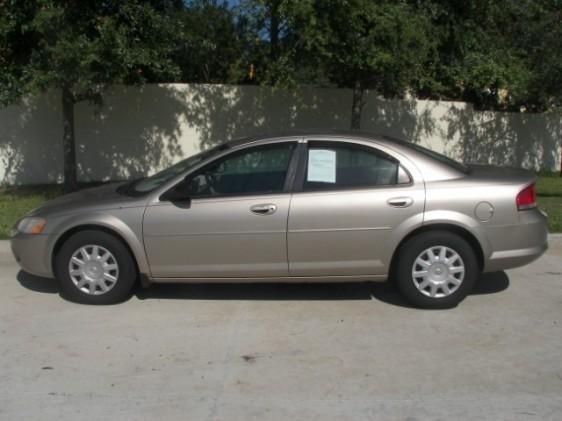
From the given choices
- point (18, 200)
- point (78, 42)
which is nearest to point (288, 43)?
point (78, 42)

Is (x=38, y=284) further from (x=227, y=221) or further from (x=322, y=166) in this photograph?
(x=322, y=166)

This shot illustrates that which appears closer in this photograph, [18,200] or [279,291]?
[279,291]

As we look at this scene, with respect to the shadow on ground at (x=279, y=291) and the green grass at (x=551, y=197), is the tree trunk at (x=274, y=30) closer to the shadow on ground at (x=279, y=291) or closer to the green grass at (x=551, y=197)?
the shadow on ground at (x=279, y=291)

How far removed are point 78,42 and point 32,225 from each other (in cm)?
395

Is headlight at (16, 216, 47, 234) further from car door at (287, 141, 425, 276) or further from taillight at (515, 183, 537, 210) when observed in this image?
taillight at (515, 183, 537, 210)

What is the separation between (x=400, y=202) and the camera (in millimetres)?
5320

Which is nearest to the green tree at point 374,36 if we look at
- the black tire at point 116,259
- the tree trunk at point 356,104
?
the tree trunk at point 356,104

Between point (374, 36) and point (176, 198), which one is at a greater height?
point (374, 36)

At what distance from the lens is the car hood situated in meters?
5.53

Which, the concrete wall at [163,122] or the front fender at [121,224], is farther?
the concrete wall at [163,122]

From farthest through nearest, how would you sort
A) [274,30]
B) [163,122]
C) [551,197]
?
[163,122], [551,197], [274,30]

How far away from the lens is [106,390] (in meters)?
4.05

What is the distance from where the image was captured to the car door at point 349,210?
17.5 feet

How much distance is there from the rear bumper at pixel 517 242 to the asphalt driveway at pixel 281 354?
1.46 ft
